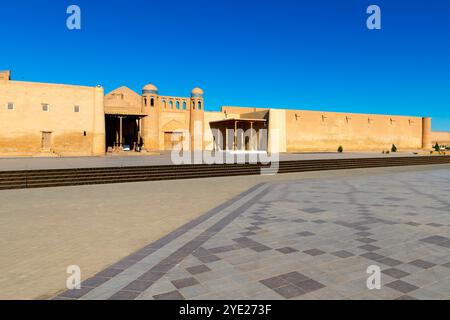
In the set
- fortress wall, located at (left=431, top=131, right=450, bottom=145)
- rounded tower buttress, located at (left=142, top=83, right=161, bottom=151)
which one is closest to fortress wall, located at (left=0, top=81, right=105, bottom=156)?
rounded tower buttress, located at (left=142, top=83, right=161, bottom=151)

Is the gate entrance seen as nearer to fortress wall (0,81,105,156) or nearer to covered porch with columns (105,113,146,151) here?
covered porch with columns (105,113,146,151)

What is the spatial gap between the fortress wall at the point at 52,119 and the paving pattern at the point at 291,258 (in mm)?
21558

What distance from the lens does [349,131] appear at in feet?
131

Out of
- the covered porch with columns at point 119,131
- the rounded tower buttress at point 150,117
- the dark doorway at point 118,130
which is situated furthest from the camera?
the dark doorway at point 118,130

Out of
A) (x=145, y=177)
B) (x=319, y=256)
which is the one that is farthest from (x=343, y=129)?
(x=319, y=256)

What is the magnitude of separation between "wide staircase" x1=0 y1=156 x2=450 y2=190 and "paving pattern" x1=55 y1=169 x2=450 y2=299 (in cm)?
716

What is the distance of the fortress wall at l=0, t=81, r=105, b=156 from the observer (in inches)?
894

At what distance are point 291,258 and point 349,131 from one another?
→ 39556 millimetres

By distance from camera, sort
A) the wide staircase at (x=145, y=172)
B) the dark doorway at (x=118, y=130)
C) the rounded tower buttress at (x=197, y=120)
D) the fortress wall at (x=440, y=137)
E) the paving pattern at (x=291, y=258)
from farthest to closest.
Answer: the fortress wall at (x=440, y=137)
the dark doorway at (x=118, y=130)
the rounded tower buttress at (x=197, y=120)
the wide staircase at (x=145, y=172)
the paving pattern at (x=291, y=258)

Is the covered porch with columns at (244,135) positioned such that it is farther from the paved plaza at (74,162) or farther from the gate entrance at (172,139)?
the paved plaza at (74,162)

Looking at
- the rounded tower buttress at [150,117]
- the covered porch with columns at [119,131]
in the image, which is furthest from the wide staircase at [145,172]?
the covered porch with columns at [119,131]

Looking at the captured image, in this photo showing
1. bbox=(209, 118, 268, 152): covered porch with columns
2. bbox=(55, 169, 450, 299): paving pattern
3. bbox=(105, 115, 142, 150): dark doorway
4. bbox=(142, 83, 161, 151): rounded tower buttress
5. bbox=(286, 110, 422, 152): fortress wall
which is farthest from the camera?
bbox=(286, 110, 422, 152): fortress wall

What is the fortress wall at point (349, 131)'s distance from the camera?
36.1 meters

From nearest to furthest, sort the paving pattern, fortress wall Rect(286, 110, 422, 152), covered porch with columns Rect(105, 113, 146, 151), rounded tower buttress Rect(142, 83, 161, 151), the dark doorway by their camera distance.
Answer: the paving pattern < rounded tower buttress Rect(142, 83, 161, 151) < covered porch with columns Rect(105, 113, 146, 151) < the dark doorway < fortress wall Rect(286, 110, 422, 152)
